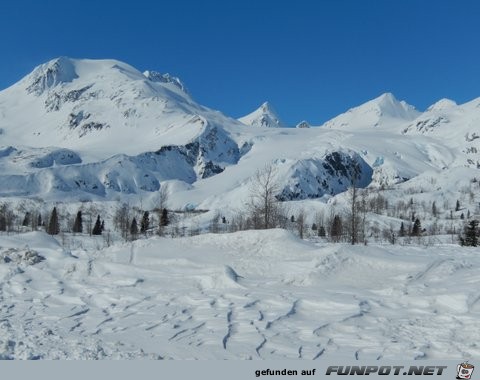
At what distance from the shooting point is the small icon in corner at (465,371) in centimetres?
1096

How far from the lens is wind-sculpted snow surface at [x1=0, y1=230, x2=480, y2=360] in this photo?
1323 cm

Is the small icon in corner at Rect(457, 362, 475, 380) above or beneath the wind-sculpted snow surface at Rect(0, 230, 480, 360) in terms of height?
beneath

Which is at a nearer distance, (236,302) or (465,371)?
(465,371)

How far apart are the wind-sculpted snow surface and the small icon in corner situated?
115 centimetres

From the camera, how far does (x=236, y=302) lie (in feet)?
57.9

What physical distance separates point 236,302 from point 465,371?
26.5 feet

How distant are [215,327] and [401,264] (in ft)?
31.7

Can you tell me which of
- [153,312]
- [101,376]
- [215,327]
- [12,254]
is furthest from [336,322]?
[12,254]

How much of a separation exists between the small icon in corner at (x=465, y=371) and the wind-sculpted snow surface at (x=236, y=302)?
1.15 m

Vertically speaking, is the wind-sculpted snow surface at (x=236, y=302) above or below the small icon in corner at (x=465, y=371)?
above

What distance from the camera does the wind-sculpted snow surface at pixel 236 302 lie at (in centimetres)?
1323

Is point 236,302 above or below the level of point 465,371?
above

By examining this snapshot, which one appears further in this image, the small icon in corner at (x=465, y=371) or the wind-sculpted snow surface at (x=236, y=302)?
the wind-sculpted snow surface at (x=236, y=302)

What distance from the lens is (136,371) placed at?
1138 centimetres
